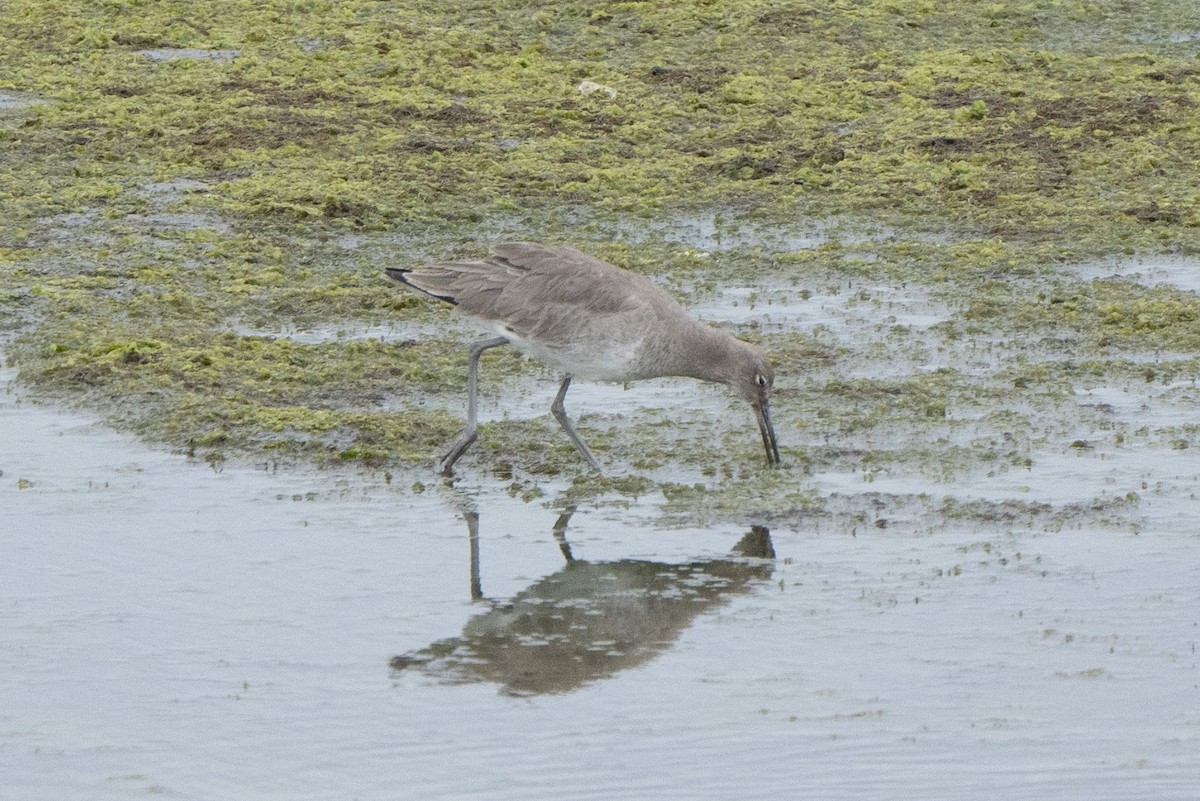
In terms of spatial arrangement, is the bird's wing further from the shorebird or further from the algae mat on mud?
the algae mat on mud

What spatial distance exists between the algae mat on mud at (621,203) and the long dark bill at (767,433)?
0.46 feet

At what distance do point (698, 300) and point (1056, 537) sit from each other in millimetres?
3639

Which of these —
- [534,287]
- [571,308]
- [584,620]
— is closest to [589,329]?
[571,308]

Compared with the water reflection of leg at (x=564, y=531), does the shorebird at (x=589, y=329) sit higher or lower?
higher

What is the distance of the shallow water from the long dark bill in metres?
0.29

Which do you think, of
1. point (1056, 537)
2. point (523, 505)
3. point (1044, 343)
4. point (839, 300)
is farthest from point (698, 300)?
point (1056, 537)

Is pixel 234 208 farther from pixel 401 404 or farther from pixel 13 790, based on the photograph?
pixel 13 790

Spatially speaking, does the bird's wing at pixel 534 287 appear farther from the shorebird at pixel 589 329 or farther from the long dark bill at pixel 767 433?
the long dark bill at pixel 767 433

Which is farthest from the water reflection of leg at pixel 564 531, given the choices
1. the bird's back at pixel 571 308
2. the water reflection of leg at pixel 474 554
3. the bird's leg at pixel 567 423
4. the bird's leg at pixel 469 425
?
the bird's back at pixel 571 308

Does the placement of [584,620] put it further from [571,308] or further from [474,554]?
[571,308]

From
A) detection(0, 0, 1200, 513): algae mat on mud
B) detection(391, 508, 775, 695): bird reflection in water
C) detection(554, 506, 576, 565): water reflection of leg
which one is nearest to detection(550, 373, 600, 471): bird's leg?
detection(0, 0, 1200, 513): algae mat on mud

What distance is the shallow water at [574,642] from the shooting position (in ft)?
18.7

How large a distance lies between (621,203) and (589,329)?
410cm

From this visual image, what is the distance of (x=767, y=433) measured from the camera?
8.62 m
